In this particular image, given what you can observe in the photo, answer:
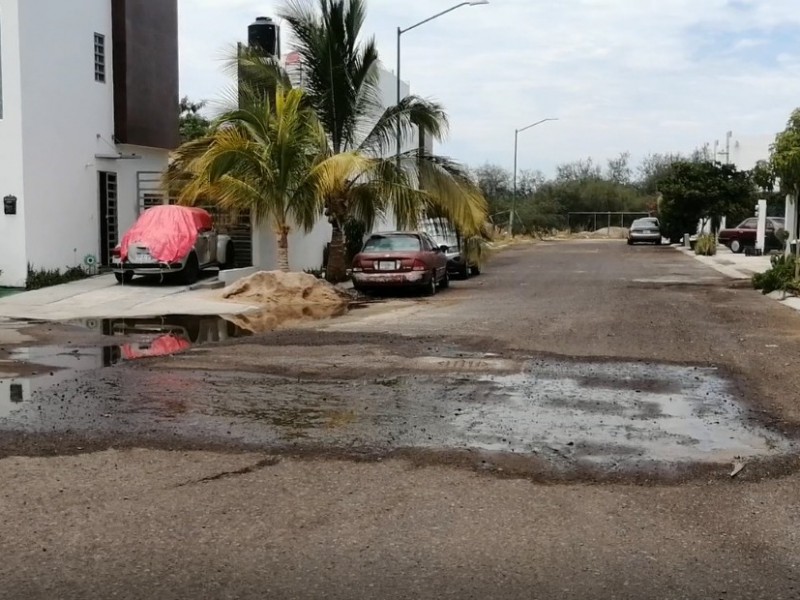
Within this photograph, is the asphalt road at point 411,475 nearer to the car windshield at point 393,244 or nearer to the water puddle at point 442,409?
the water puddle at point 442,409

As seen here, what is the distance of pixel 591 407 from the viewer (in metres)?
8.89

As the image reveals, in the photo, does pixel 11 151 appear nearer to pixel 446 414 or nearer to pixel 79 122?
pixel 79 122

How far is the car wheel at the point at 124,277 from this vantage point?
20.9 meters

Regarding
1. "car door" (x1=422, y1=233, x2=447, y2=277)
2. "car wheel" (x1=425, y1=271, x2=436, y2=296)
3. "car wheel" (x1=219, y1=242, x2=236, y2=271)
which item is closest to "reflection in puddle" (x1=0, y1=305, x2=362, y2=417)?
"car wheel" (x1=425, y1=271, x2=436, y2=296)

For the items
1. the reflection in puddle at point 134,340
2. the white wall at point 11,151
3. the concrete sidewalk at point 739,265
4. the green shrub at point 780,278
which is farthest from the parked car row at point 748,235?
the white wall at point 11,151

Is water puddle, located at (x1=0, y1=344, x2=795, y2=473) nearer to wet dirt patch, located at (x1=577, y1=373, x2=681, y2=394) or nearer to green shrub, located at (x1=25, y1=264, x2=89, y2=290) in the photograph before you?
wet dirt patch, located at (x1=577, y1=373, x2=681, y2=394)

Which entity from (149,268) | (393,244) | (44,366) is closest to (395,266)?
(393,244)

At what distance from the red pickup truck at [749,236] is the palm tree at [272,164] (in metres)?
22.7

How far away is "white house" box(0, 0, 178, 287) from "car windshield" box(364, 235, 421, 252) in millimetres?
6480

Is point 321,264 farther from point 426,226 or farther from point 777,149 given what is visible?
point 777,149

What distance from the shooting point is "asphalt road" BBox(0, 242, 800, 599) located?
488cm

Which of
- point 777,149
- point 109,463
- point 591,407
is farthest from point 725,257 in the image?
point 109,463

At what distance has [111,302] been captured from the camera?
18531mm

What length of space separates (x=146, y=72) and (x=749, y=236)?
82.9 ft
